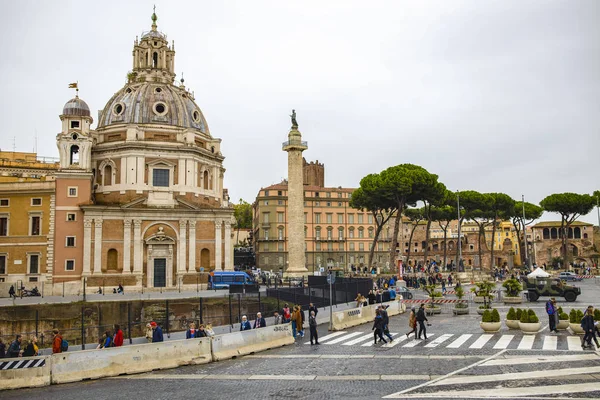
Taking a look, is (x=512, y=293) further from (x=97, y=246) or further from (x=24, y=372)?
(x=97, y=246)

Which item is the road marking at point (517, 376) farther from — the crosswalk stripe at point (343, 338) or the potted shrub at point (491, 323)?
the crosswalk stripe at point (343, 338)

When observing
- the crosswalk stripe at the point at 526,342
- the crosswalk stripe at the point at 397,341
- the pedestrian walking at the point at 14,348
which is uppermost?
the pedestrian walking at the point at 14,348

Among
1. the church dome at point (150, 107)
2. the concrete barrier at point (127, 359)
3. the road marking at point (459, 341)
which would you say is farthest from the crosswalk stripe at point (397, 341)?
the church dome at point (150, 107)

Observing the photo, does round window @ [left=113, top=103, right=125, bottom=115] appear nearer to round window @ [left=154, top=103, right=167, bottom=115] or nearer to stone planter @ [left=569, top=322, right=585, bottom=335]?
round window @ [left=154, top=103, right=167, bottom=115]

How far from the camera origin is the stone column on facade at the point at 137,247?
48.8 metres

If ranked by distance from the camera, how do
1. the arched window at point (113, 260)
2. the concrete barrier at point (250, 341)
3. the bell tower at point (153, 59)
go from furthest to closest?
the bell tower at point (153, 59) < the arched window at point (113, 260) < the concrete barrier at point (250, 341)

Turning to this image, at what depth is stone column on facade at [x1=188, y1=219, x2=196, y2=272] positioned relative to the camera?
5072 cm

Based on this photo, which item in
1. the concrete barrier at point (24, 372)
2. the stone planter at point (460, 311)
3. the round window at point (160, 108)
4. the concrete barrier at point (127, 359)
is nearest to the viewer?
the concrete barrier at point (24, 372)

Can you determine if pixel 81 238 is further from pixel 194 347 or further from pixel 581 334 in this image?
pixel 581 334

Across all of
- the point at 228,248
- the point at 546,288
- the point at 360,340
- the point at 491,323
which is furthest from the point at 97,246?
the point at 546,288

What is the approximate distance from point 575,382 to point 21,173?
61944 millimetres

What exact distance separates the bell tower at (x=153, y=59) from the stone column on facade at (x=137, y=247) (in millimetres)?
17936

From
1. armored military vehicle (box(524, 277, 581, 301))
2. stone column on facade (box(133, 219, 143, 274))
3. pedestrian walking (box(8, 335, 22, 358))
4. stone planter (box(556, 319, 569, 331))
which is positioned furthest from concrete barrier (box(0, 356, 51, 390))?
stone column on facade (box(133, 219, 143, 274))

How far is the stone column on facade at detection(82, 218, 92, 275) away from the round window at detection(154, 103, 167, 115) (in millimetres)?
13530
